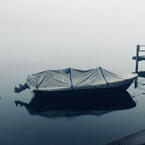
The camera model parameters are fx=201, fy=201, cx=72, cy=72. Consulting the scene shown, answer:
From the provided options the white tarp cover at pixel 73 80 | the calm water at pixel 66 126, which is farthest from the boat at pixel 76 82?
the calm water at pixel 66 126

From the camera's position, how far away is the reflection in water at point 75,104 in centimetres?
2364

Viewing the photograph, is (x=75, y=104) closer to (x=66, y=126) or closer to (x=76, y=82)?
(x=76, y=82)

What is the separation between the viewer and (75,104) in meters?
25.9

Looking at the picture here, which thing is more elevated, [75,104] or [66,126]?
[66,126]

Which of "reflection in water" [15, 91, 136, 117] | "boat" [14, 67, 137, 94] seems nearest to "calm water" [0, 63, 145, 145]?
"reflection in water" [15, 91, 136, 117]

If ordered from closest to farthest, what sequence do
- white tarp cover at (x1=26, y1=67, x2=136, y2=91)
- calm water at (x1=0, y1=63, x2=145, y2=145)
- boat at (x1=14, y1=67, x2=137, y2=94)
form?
calm water at (x1=0, y1=63, x2=145, y2=145)
boat at (x1=14, y1=67, x2=137, y2=94)
white tarp cover at (x1=26, y1=67, x2=136, y2=91)

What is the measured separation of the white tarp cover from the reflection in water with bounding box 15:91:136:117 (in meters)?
1.30

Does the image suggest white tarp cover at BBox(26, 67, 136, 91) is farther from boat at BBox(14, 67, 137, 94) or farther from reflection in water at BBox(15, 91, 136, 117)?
reflection in water at BBox(15, 91, 136, 117)

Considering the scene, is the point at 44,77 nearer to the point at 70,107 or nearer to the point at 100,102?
the point at 70,107

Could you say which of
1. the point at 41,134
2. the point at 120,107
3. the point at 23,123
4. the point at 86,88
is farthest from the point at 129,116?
the point at 23,123

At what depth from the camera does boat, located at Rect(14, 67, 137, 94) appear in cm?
2584

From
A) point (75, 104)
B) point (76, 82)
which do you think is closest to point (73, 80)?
point (76, 82)

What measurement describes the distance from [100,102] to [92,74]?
3953 millimetres

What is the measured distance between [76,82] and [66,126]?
7.84m
